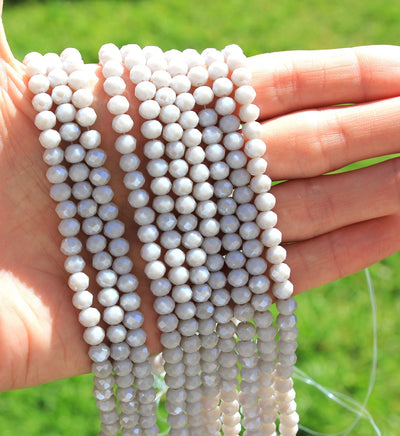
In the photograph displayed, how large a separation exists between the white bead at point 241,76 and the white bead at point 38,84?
11.4 inches

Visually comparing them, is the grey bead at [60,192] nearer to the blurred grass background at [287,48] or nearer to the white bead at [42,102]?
the white bead at [42,102]

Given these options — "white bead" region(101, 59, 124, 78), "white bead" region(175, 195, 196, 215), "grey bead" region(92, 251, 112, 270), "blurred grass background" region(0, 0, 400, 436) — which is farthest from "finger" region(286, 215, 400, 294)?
"blurred grass background" region(0, 0, 400, 436)

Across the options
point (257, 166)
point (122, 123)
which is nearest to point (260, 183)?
point (257, 166)

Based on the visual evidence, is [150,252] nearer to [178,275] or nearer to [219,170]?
[178,275]

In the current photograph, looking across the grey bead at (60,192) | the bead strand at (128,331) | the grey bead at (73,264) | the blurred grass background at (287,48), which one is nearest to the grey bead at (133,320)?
the bead strand at (128,331)

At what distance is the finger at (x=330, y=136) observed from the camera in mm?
1068

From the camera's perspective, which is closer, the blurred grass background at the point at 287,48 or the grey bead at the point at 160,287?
the grey bead at the point at 160,287

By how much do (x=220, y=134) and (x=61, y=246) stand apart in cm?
30

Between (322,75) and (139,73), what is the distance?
0.32 m

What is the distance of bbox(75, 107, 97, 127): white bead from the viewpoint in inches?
38.3

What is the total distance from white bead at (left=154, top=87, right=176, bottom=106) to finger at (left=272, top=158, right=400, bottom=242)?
243 mm

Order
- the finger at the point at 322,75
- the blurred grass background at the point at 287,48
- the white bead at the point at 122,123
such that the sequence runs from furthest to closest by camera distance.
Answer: the blurred grass background at the point at 287,48 → the finger at the point at 322,75 → the white bead at the point at 122,123

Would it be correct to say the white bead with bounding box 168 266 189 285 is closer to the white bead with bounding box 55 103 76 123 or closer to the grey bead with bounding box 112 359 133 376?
the grey bead with bounding box 112 359 133 376

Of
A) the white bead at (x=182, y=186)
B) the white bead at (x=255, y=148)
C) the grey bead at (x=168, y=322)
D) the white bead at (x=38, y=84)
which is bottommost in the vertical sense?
the grey bead at (x=168, y=322)
